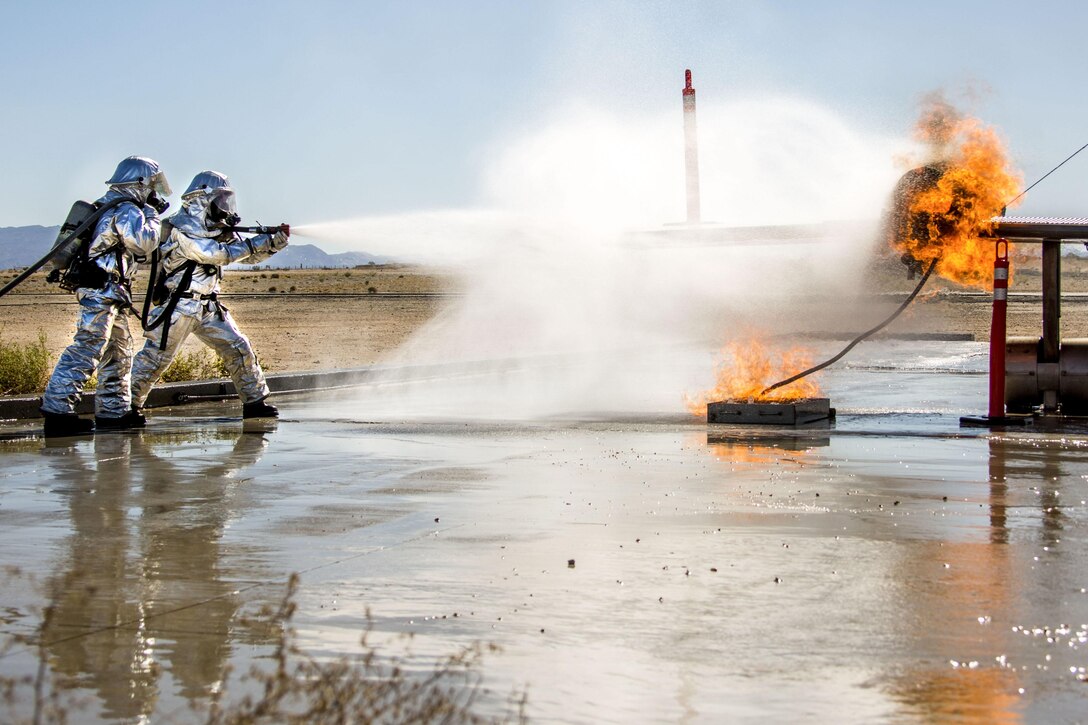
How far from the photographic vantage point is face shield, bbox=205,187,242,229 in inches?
476

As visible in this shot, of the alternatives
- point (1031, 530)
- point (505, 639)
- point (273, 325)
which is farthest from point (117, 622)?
A: point (273, 325)

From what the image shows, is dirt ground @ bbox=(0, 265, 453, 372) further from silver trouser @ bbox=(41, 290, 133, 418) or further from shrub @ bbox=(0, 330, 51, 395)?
silver trouser @ bbox=(41, 290, 133, 418)

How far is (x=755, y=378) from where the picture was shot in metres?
12.6

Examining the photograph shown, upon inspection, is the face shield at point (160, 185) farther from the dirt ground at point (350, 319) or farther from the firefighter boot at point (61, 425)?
the dirt ground at point (350, 319)

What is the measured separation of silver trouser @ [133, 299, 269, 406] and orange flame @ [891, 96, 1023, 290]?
6275mm

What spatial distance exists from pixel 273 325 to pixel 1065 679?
1529 inches

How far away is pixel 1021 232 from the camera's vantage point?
37.5 ft

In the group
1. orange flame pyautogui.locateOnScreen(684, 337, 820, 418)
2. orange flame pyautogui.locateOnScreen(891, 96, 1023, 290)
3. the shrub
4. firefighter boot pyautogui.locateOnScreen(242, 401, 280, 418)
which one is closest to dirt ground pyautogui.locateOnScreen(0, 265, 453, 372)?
the shrub

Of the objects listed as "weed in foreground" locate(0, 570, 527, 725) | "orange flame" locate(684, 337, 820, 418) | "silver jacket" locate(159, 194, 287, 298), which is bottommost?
"weed in foreground" locate(0, 570, 527, 725)

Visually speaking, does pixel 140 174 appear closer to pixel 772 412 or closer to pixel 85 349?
pixel 85 349

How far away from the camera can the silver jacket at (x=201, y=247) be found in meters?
12.0

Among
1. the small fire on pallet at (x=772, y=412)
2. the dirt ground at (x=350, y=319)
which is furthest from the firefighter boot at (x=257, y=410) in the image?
the dirt ground at (x=350, y=319)

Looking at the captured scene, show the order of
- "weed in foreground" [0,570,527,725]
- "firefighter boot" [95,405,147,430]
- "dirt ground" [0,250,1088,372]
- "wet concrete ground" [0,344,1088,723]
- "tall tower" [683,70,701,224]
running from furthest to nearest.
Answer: "dirt ground" [0,250,1088,372], "tall tower" [683,70,701,224], "firefighter boot" [95,405,147,430], "wet concrete ground" [0,344,1088,723], "weed in foreground" [0,570,527,725]

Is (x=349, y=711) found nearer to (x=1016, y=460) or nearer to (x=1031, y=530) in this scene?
(x=1031, y=530)
